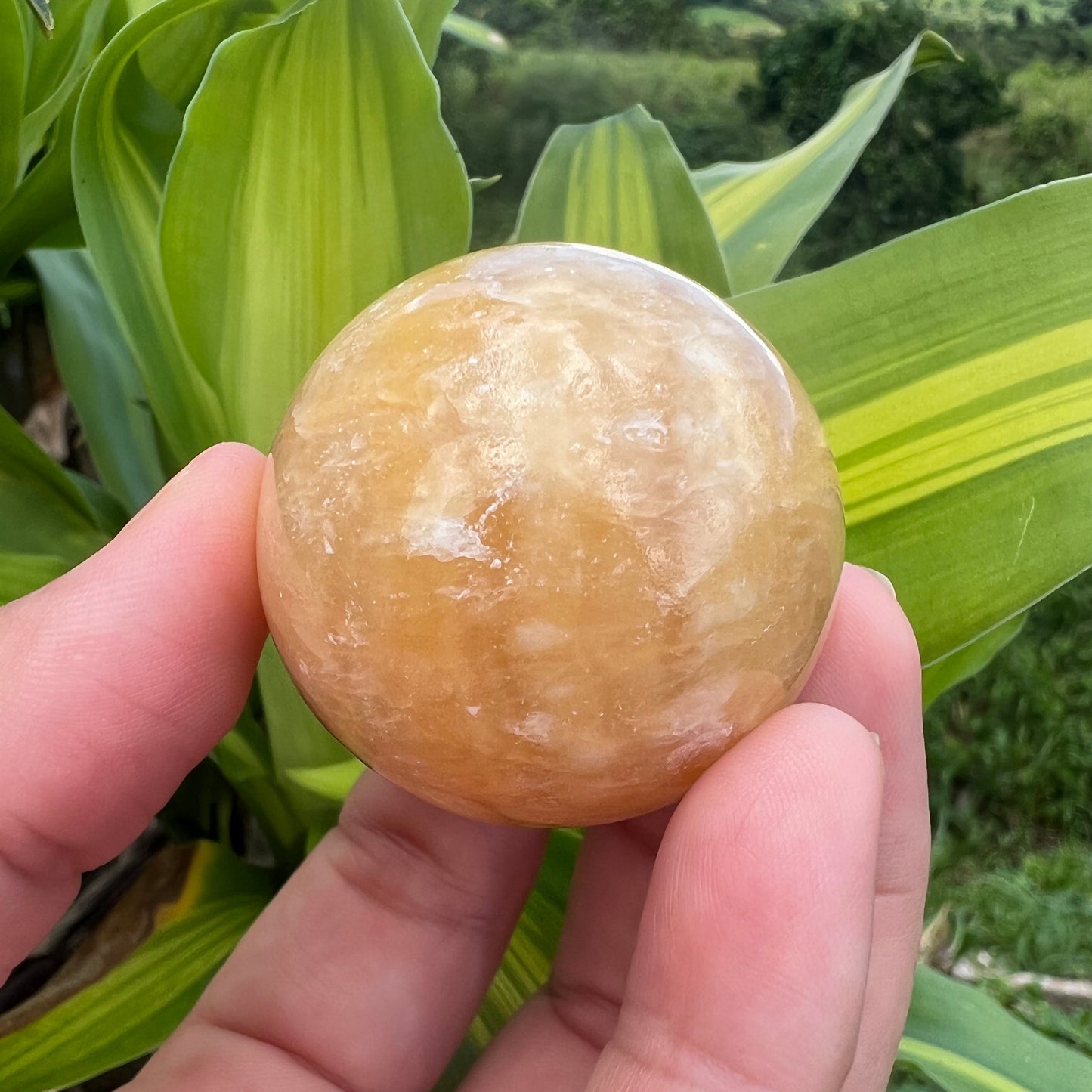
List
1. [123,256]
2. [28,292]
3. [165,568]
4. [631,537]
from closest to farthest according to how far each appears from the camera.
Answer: [631,537]
[165,568]
[123,256]
[28,292]

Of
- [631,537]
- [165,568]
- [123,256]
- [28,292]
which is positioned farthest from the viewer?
[28,292]

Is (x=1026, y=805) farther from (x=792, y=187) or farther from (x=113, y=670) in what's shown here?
(x=113, y=670)

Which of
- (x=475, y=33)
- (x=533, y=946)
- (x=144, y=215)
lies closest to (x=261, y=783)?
(x=533, y=946)

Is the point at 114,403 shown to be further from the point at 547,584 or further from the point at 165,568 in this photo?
the point at 547,584

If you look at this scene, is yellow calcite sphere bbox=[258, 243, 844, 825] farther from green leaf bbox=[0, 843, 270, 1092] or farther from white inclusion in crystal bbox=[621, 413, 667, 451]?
green leaf bbox=[0, 843, 270, 1092]

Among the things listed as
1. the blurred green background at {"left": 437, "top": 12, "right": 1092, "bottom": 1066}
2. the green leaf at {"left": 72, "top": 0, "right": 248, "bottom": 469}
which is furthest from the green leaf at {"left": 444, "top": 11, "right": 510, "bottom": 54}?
the green leaf at {"left": 72, "top": 0, "right": 248, "bottom": 469}

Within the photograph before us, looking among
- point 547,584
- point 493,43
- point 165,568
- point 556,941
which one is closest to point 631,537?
point 547,584
